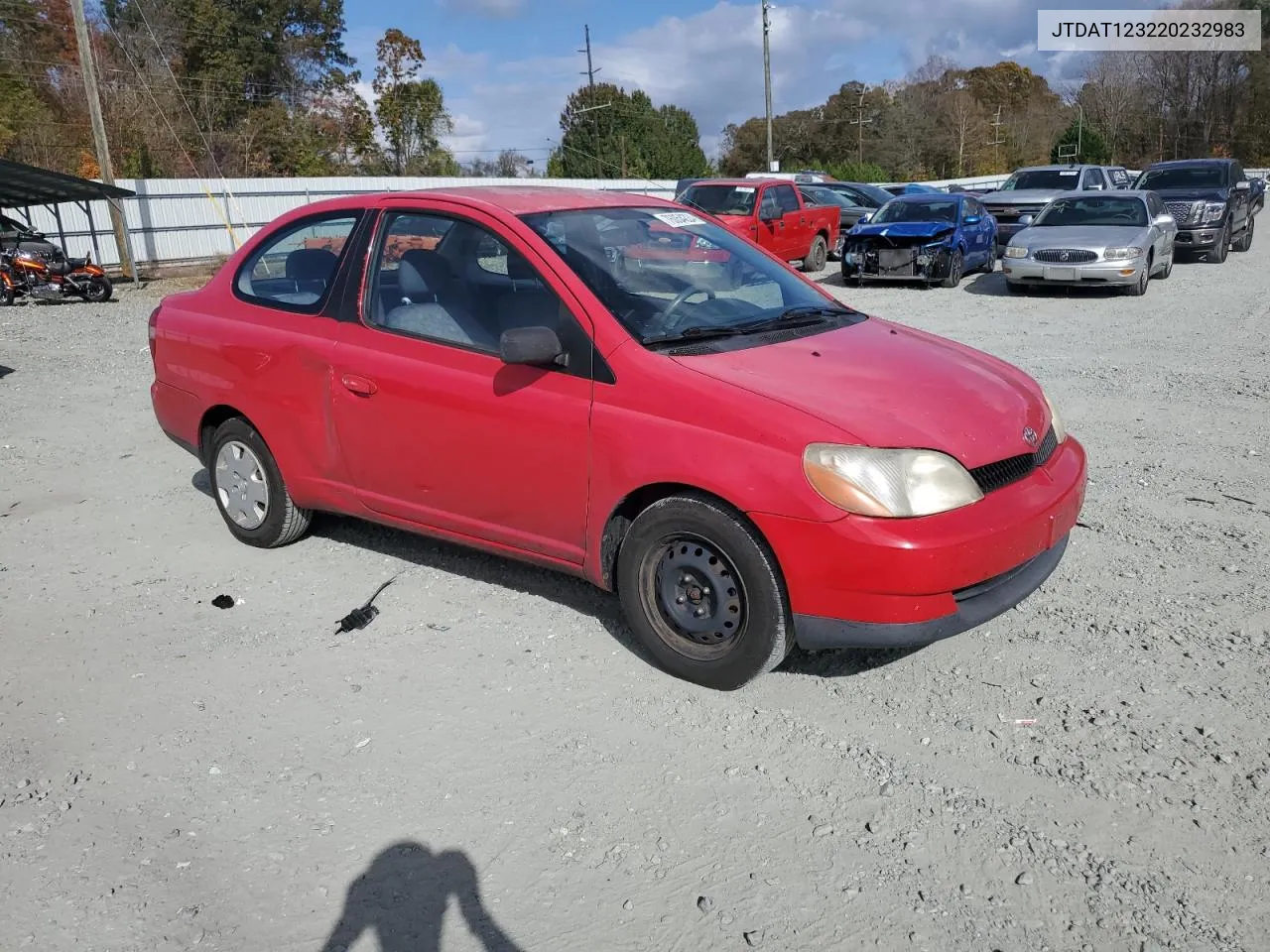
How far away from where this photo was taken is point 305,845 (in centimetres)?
293

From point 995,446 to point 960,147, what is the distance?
2702 inches

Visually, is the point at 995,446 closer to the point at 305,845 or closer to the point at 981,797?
the point at 981,797

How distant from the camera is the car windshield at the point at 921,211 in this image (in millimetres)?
16516

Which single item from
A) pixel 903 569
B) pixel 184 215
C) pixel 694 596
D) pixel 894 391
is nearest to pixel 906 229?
pixel 894 391

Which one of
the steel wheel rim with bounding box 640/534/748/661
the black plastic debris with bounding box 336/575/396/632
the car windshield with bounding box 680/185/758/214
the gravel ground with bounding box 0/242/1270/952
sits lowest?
the gravel ground with bounding box 0/242/1270/952

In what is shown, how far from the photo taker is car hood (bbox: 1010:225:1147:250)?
13.9 m

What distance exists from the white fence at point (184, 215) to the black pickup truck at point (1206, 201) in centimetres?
1067

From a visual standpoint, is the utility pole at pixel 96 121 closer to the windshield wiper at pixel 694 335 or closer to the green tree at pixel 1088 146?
the windshield wiper at pixel 694 335

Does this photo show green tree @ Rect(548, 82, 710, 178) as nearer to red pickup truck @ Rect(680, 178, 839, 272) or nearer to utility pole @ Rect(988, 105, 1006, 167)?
utility pole @ Rect(988, 105, 1006, 167)

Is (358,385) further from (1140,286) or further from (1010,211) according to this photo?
(1010,211)

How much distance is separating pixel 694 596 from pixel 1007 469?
1.17 metres

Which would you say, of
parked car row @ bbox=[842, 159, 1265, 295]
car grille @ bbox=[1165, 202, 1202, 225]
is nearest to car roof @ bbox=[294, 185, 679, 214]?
parked car row @ bbox=[842, 159, 1265, 295]

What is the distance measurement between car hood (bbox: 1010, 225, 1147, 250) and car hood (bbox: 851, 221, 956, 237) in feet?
4.52

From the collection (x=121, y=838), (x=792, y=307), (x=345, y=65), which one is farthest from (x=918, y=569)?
(x=345, y=65)
